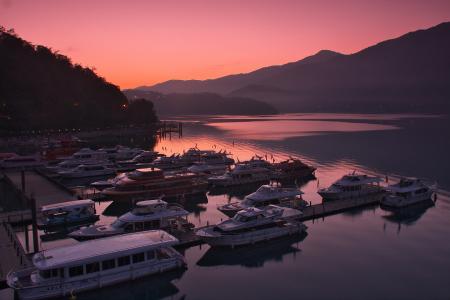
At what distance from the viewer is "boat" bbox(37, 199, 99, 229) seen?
36.5 meters

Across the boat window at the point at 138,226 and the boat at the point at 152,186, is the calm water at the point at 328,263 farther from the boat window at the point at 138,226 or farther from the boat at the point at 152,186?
the boat window at the point at 138,226

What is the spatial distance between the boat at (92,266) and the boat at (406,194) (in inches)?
1019

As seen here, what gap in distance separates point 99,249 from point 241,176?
31.7 m

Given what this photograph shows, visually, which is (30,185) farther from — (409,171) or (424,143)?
(424,143)

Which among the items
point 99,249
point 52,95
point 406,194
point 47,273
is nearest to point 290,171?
point 406,194

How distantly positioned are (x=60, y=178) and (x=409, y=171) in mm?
55123

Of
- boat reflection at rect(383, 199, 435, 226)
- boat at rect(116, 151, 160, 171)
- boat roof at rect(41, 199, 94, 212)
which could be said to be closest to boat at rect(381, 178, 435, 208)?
boat reflection at rect(383, 199, 435, 226)

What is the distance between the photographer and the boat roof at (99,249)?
79.2 feet

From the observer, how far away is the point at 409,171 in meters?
66.9

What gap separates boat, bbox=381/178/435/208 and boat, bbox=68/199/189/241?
22761 mm

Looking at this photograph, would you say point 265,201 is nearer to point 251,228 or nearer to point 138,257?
point 251,228

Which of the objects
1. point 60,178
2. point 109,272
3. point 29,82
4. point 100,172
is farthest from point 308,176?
point 29,82

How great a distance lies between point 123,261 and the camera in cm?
2608

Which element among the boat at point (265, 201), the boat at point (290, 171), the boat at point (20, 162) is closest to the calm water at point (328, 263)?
the boat at point (265, 201)
